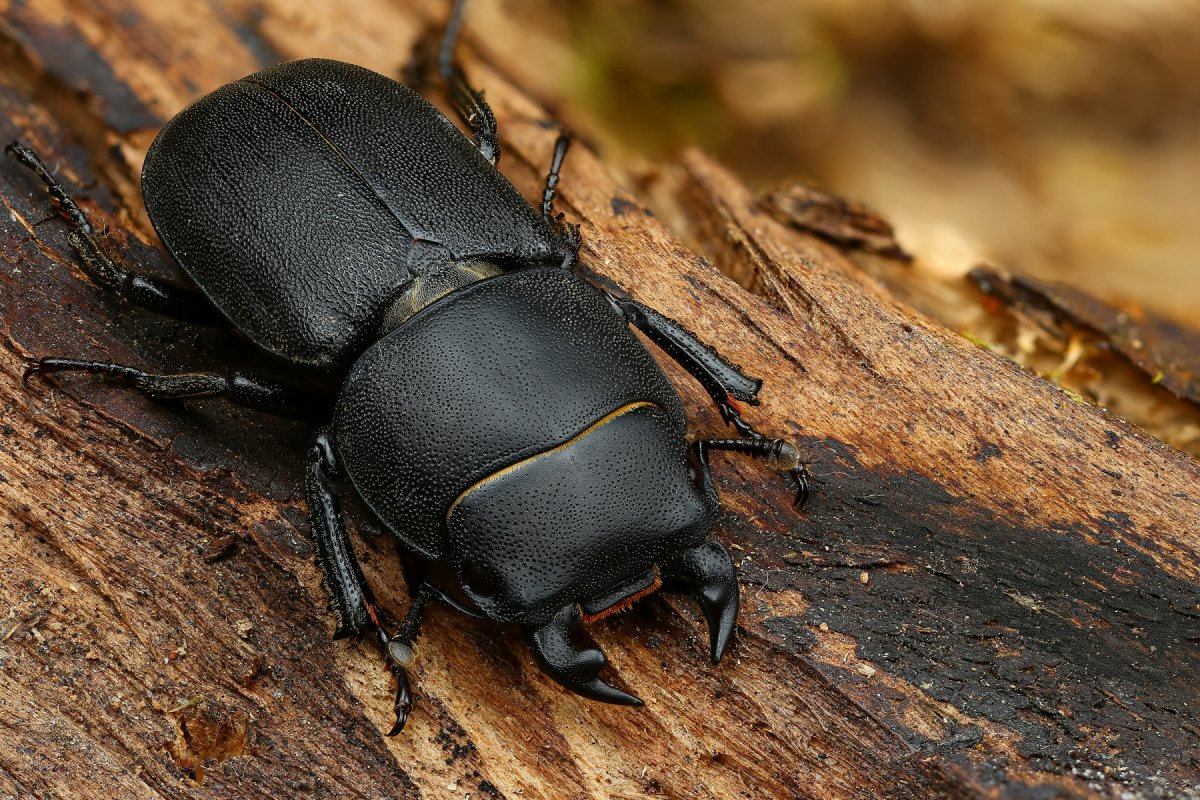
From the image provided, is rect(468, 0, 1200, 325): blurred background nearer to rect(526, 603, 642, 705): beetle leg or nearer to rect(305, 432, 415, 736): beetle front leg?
rect(305, 432, 415, 736): beetle front leg

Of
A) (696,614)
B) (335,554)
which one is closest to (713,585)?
(696,614)

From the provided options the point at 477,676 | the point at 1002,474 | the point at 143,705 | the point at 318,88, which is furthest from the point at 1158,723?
the point at 318,88

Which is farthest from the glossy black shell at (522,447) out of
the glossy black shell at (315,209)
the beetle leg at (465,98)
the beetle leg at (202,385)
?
the beetle leg at (465,98)

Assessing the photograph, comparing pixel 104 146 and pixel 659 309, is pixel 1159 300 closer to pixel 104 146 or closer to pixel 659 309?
pixel 659 309

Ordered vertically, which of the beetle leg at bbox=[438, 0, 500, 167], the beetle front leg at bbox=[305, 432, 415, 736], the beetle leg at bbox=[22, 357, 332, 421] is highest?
the beetle leg at bbox=[438, 0, 500, 167]

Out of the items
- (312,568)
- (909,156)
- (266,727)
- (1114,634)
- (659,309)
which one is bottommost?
(266,727)

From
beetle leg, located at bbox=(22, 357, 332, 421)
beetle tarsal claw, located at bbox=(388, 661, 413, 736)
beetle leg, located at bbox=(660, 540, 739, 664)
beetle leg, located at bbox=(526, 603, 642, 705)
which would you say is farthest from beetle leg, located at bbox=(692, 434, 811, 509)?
beetle leg, located at bbox=(22, 357, 332, 421)

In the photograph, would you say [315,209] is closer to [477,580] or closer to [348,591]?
[348,591]
